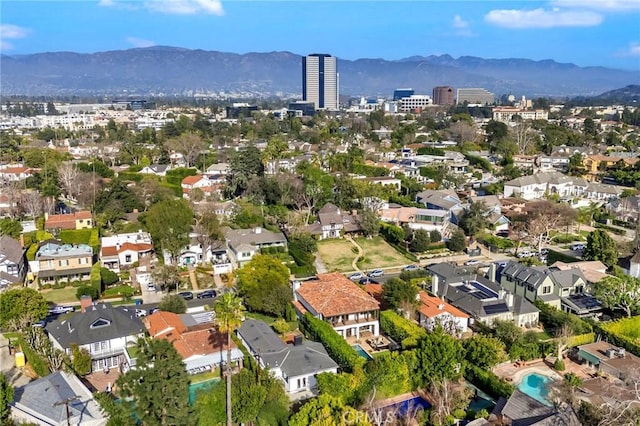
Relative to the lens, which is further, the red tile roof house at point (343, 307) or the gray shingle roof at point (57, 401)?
the red tile roof house at point (343, 307)

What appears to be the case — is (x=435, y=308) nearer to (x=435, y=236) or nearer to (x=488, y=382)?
(x=488, y=382)

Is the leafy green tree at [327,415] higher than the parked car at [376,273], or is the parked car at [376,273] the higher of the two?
the leafy green tree at [327,415]

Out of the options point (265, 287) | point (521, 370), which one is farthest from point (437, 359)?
point (265, 287)

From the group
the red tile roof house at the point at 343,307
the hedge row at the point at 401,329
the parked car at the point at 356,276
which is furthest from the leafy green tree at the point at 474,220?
the hedge row at the point at 401,329

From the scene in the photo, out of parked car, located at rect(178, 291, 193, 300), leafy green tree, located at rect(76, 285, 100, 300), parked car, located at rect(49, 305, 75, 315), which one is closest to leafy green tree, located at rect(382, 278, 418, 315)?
parked car, located at rect(178, 291, 193, 300)

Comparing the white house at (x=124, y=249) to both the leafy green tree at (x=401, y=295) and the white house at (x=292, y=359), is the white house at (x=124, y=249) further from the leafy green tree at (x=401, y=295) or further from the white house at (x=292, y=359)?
the leafy green tree at (x=401, y=295)

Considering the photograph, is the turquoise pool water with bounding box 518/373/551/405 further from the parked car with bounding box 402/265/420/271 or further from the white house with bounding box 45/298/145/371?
the white house with bounding box 45/298/145/371
